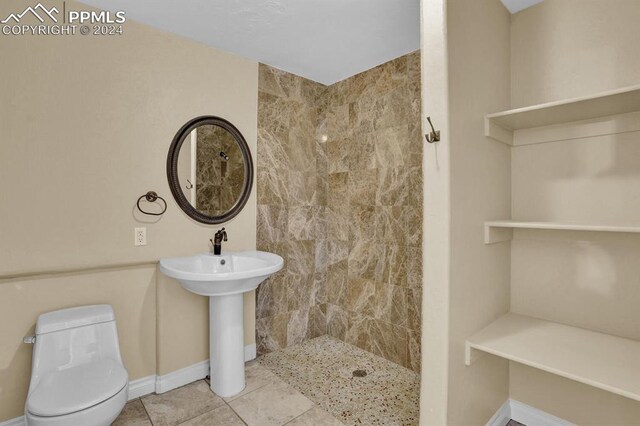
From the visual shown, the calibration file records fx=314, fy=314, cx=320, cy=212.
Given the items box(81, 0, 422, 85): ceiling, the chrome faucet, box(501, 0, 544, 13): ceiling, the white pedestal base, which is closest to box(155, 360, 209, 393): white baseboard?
the white pedestal base

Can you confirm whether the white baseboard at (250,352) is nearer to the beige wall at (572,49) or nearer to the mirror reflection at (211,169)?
the mirror reflection at (211,169)

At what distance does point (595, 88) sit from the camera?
5.32 ft

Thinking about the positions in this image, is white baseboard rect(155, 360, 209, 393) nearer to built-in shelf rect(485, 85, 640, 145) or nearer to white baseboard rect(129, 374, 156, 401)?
white baseboard rect(129, 374, 156, 401)

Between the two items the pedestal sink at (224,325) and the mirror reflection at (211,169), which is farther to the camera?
the mirror reflection at (211,169)

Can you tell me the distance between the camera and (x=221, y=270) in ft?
7.40

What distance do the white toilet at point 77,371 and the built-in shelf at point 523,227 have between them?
202 cm

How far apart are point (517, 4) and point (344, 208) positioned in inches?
73.8

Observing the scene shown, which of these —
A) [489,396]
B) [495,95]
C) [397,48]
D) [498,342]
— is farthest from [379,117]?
[489,396]

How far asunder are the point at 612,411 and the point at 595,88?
1.63 m

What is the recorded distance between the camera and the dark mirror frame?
86.5 inches

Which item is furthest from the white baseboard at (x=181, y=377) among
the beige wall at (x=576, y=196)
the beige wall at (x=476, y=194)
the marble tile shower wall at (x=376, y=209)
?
the beige wall at (x=576, y=196)

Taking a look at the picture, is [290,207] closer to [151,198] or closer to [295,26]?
[151,198]

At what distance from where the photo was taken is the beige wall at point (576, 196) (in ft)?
5.06

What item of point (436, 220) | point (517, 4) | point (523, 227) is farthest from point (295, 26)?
point (523, 227)
